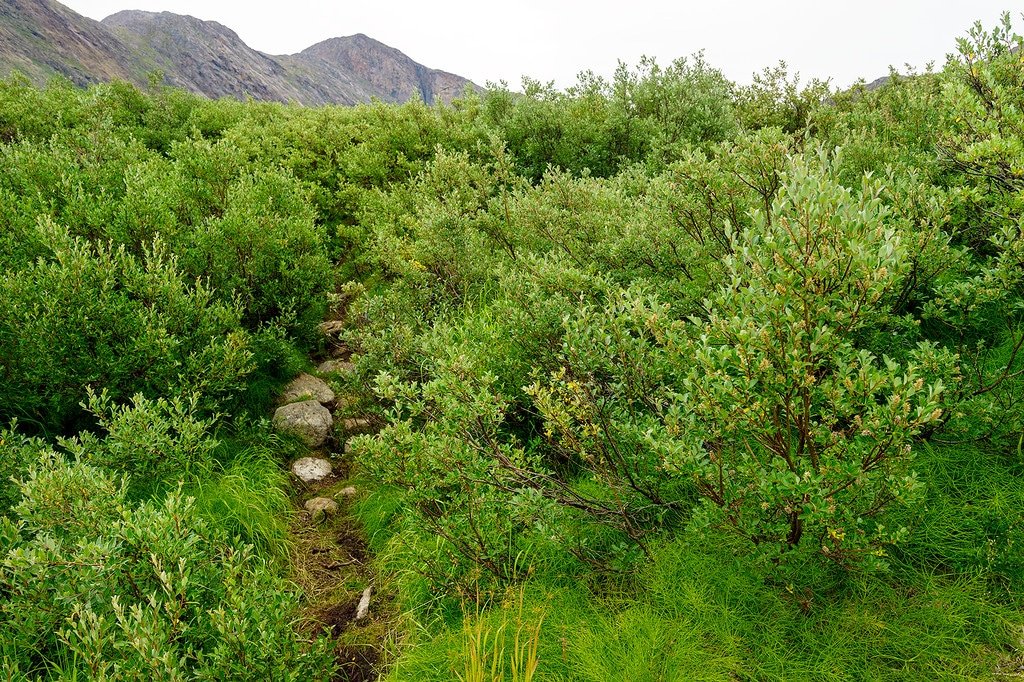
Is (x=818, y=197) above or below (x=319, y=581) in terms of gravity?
above

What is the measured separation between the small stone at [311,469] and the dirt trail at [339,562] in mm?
59

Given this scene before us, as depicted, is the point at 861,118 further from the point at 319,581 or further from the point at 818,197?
the point at 319,581

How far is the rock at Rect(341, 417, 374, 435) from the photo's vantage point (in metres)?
9.73

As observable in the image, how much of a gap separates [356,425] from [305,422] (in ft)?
3.08

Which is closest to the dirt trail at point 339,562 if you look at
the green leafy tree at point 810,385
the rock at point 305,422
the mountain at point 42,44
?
the rock at point 305,422

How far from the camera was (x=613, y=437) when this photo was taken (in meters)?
5.70

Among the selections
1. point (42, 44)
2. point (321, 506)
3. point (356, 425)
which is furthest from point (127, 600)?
point (42, 44)

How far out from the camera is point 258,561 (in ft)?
22.0

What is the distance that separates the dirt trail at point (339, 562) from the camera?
5.68 metres

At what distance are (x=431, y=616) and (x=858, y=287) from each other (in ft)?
17.1

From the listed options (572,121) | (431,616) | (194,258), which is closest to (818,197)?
(431,616)

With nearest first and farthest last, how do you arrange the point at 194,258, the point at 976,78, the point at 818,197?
the point at 818,197, the point at 976,78, the point at 194,258

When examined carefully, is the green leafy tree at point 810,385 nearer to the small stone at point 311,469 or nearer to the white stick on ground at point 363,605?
the white stick on ground at point 363,605

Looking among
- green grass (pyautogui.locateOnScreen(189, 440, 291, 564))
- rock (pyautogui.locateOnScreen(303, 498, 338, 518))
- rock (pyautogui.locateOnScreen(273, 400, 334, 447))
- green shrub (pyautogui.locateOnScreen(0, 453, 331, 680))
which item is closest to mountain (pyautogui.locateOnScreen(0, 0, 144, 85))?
rock (pyautogui.locateOnScreen(273, 400, 334, 447))
